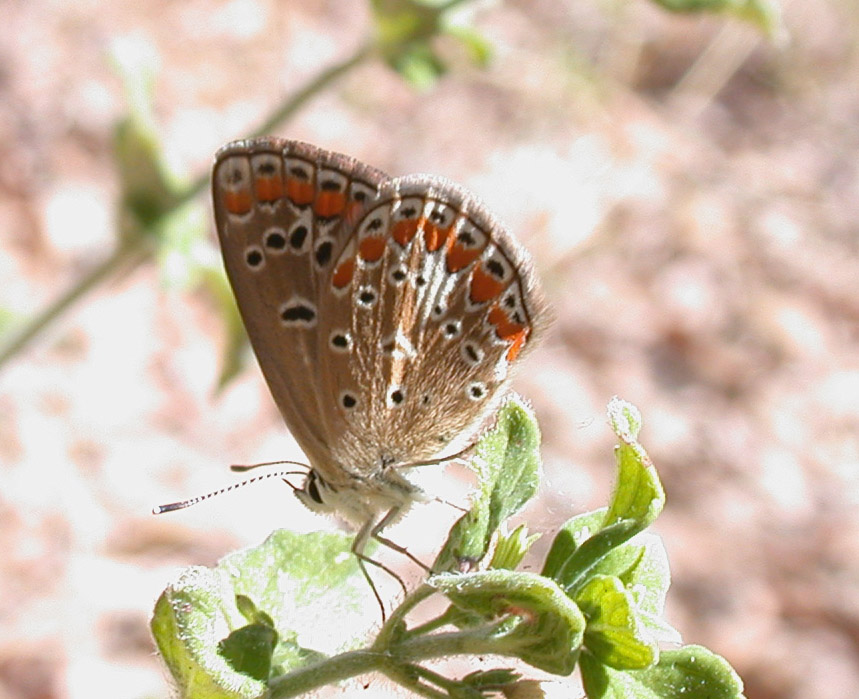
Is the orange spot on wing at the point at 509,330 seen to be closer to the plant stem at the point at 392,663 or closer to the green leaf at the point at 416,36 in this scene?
the plant stem at the point at 392,663

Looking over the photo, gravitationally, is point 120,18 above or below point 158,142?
above

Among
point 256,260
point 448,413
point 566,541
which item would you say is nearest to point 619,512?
point 566,541

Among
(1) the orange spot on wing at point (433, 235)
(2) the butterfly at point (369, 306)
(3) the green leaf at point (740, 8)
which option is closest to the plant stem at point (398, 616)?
(2) the butterfly at point (369, 306)

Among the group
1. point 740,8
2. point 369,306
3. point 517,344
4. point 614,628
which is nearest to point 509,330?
point 517,344

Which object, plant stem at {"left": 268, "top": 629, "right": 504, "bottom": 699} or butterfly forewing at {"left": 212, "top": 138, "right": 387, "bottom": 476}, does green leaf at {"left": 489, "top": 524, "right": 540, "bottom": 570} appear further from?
butterfly forewing at {"left": 212, "top": 138, "right": 387, "bottom": 476}

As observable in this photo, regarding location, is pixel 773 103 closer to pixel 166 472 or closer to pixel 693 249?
pixel 693 249

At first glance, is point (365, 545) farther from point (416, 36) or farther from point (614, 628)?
point (416, 36)
